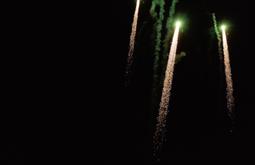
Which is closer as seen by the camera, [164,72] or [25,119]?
[25,119]

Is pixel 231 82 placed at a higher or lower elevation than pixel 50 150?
higher

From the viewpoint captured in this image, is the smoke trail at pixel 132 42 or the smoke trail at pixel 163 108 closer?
the smoke trail at pixel 132 42

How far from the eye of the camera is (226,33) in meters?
17.5

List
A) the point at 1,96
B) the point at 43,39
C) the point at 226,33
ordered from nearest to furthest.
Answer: the point at 1,96, the point at 43,39, the point at 226,33

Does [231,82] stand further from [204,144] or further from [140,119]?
[140,119]

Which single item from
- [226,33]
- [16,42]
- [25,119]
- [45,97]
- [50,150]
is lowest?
[50,150]

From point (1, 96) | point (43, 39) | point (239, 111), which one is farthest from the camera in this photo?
point (239, 111)

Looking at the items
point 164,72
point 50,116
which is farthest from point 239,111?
point 50,116

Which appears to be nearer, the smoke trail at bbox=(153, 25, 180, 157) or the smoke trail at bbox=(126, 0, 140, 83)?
the smoke trail at bbox=(126, 0, 140, 83)

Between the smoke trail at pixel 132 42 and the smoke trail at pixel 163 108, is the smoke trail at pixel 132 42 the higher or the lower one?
the higher one

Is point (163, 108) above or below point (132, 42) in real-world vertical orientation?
below

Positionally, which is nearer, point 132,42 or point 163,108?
point 132,42

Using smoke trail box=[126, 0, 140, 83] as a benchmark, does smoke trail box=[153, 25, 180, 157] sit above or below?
below

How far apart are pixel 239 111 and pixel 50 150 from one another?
416 inches
